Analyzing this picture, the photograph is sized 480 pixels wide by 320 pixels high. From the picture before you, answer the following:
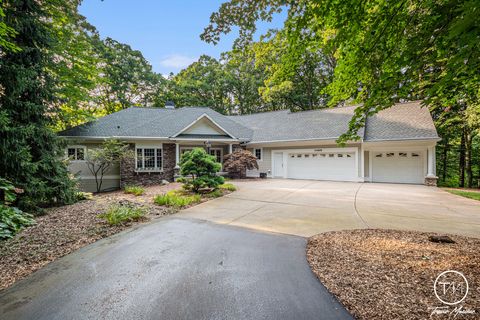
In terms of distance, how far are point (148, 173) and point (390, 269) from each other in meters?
12.9

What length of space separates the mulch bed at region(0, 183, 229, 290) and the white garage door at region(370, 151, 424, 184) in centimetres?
1298

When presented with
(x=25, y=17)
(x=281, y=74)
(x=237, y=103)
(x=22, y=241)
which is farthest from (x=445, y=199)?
(x=237, y=103)

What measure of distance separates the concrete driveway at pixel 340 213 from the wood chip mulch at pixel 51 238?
6.89ft

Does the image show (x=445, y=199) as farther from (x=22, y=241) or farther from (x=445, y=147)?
(x=22, y=241)

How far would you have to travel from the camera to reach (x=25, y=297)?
273cm

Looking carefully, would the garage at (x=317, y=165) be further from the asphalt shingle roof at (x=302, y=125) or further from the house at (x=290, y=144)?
the asphalt shingle roof at (x=302, y=125)

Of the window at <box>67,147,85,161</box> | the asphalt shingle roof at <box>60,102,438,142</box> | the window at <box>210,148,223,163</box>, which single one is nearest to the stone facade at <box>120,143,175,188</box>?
the asphalt shingle roof at <box>60,102,438,142</box>

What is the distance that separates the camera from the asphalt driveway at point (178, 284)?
2406 mm

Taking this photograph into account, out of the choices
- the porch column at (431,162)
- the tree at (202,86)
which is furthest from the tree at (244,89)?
the porch column at (431,162)

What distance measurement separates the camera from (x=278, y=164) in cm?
1636

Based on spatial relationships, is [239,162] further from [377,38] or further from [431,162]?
[431,162]

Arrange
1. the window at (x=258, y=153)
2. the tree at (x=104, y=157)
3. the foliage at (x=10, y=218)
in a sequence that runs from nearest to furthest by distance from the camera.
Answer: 1. the foliage at (x=10, y=218)
2. the tree at (x=104, y=157)
3. the window at (x=258, y=153)

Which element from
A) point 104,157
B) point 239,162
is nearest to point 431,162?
point 239,162

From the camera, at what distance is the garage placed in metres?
13.9
